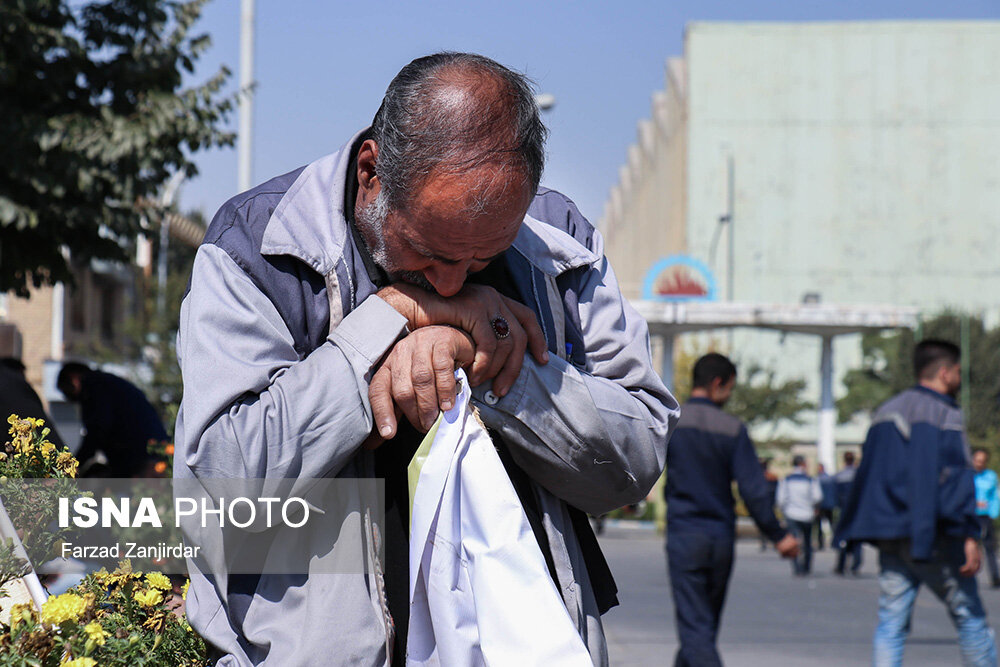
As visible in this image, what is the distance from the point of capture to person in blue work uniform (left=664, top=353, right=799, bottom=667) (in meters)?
6.88

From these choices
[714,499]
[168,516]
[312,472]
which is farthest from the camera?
[714,499]

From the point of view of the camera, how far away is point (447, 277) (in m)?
1.78

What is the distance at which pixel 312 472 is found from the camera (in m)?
1.68

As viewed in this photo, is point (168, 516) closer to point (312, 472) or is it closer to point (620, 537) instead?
point (312, 472)

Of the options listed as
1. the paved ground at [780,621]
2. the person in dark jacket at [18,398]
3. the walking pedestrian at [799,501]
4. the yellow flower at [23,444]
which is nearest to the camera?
the yellow flower at [23,444]

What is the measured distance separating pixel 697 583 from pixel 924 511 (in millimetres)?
1318

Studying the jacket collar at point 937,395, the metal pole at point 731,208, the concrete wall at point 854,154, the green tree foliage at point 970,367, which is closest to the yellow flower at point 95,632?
the jacket collar at point 937,395

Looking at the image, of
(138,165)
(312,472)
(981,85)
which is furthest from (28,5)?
(981,85)

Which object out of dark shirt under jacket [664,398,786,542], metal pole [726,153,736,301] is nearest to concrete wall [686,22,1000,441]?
metal pole [726,153,736,301]

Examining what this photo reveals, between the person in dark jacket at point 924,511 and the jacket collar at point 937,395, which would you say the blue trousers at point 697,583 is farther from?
the jacket collar at point 937,395

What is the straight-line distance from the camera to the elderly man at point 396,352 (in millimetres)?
1672

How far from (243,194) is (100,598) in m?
0.82

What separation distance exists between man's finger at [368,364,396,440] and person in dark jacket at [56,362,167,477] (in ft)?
18.7

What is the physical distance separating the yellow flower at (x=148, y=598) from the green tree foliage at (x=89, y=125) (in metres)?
6.32
